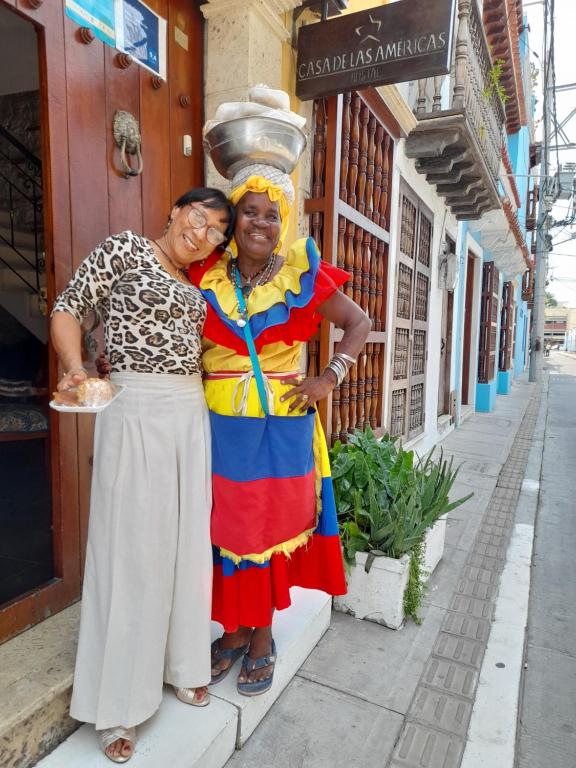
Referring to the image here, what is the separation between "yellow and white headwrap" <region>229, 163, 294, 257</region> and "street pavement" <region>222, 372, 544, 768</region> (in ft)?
5.75

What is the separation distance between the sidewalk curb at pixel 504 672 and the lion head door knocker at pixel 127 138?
8.61ft

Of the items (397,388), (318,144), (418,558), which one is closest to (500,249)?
(397,388)

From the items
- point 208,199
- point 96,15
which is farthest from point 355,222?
point 208,199

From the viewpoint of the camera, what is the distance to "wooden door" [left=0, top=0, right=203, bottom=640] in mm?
1905

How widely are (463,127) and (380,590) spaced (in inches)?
157

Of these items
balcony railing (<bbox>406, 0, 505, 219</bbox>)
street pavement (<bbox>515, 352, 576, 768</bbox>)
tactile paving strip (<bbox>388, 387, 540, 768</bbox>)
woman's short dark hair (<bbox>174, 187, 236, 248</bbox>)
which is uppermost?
balcony railing (<bbox>406, 0, 505, 219</bbox>)

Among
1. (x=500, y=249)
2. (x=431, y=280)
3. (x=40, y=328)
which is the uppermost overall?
(x=500, y=249)

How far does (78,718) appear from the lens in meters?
1.52

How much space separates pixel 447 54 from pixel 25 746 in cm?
320

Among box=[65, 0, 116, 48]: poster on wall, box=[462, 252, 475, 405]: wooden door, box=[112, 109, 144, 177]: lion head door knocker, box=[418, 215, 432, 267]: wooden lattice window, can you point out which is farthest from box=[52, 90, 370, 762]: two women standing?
box=[462, 252, 475, 405]: wooden door

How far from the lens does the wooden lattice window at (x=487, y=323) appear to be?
10875 millimetres

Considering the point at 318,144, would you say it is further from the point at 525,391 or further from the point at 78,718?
the point at 525,391

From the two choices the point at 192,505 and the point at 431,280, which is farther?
the point at 431,280

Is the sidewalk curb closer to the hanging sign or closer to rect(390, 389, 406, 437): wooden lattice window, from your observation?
rect(390, 389, 406, 437): wooden lattice window
